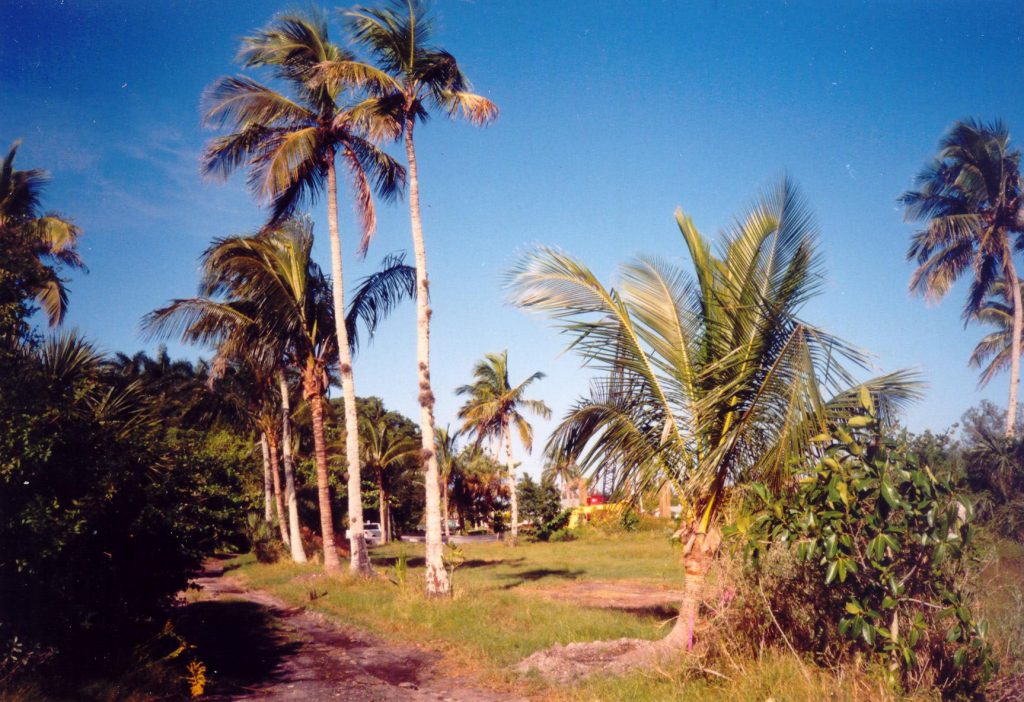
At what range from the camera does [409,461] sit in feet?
127

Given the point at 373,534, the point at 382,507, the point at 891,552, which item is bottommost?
the point at 373,534

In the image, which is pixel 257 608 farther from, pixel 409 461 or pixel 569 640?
pixel 409 461

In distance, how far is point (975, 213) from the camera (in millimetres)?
19859

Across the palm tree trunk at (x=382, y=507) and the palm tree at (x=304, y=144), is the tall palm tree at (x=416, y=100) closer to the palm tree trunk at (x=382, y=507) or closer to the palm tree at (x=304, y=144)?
the palm tree at (x=304, y=144)

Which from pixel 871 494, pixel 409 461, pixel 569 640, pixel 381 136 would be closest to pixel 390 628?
pixel 569 640

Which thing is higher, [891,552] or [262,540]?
[891,552]

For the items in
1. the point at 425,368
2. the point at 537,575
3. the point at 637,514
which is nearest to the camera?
the point at 637,514

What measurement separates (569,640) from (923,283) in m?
20.0

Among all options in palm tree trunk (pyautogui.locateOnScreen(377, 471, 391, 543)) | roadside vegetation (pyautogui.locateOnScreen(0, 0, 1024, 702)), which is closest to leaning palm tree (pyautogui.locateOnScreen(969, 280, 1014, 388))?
roadside vegetation (pyautogui.locateOnScreen(0, 0, 1024, 702))

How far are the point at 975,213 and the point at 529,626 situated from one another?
62.2ft

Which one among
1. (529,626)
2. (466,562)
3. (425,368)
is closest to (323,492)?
(425,368)

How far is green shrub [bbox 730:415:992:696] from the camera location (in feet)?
15.0

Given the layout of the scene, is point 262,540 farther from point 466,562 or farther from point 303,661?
point 303,661

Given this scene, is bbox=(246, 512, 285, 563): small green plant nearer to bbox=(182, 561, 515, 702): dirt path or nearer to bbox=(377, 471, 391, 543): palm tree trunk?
bbox=(377, 471, 391, 543): palm tree trunk
